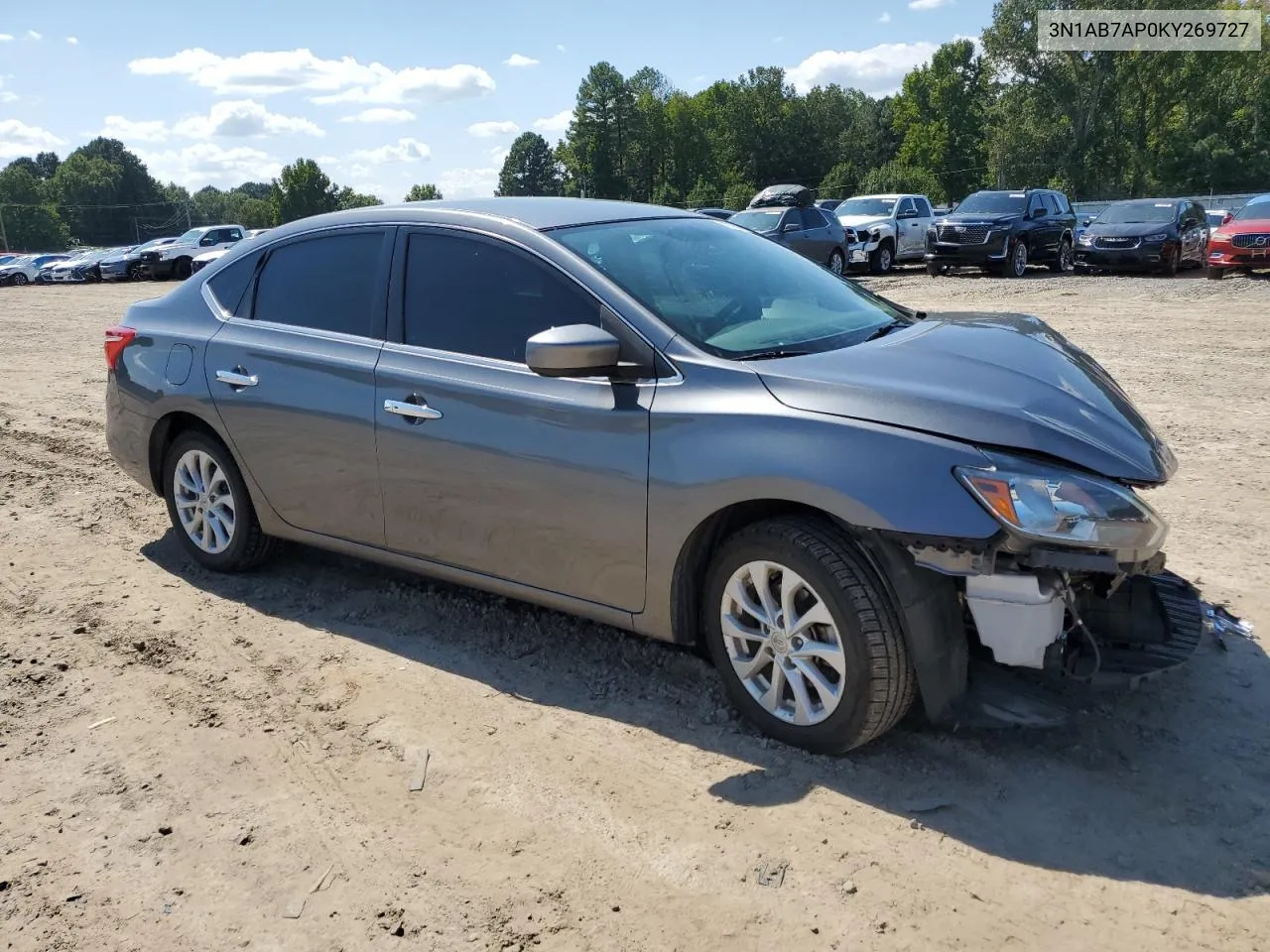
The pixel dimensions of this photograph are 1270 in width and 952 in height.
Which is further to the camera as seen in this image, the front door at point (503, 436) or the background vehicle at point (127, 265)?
the background vehicle at point (127, 265)

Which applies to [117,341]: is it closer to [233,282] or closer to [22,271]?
[233,282]

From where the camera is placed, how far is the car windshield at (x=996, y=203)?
891 inches

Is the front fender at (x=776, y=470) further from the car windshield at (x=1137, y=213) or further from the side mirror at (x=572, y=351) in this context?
the car windshield at (x=1137, y=213)

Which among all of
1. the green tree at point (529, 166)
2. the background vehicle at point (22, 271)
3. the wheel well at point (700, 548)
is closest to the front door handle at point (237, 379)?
the wheel well at point (700, 548)

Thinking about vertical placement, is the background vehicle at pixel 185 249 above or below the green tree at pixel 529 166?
below

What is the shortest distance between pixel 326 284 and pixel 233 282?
0.72 metres

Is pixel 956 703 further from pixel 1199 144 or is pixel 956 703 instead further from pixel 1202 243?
pixel 1199 144

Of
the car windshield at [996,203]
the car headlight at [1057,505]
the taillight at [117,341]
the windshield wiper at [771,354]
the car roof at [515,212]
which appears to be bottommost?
the car headlight at [1057,505]

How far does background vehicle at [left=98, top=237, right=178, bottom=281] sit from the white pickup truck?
23745 mm

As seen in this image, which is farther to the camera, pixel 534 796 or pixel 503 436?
pixel 503 436

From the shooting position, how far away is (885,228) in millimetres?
24656

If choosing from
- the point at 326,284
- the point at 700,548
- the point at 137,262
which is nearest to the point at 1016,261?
the point at 326,284

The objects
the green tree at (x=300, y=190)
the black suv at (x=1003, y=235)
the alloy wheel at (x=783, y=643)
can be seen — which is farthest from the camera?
the green tree at (x=300, y=190)

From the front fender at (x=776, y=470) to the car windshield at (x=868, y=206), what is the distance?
23200mm
